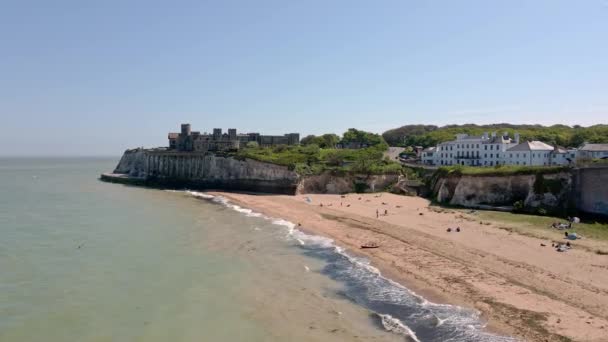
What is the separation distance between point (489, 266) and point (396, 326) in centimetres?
951

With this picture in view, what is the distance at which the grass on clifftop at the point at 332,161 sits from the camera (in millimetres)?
57219

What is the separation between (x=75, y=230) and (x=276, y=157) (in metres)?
34.2

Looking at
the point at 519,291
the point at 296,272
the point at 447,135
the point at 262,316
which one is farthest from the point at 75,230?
the point at 447,135

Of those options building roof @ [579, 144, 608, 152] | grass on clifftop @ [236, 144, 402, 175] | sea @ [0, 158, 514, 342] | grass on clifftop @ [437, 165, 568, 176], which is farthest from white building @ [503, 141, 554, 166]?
sea @ [0, 158, 514, 342]

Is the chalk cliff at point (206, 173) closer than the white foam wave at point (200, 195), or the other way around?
the white foam wave at point (200, 195)

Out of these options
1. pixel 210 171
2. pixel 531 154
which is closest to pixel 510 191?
pixel 531 154

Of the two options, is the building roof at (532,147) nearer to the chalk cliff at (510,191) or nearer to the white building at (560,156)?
the white building at (560,156)

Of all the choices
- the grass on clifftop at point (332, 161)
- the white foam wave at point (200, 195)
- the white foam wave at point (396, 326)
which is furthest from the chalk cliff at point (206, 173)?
the white foam wave at point (396, 326)

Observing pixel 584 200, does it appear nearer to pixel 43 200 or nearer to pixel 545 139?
pixel 545 139

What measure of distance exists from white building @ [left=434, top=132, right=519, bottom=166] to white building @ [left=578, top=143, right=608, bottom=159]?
8.01 meters

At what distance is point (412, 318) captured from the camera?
1753cm

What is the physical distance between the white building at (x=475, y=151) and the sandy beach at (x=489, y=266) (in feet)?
56.8

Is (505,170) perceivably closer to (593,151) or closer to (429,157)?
(593,151)

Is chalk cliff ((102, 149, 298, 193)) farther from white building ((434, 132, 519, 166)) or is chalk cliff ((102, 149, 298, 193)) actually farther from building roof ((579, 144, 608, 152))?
building roof ((579, 144, 608, 152))
